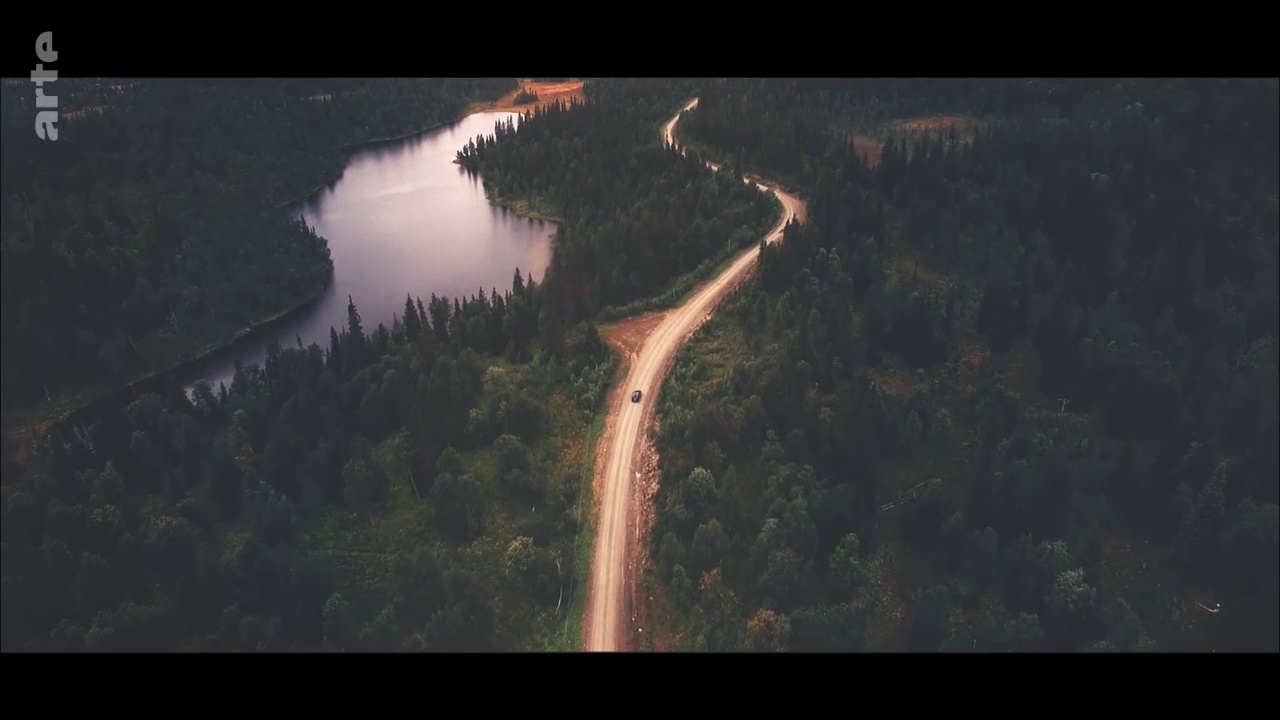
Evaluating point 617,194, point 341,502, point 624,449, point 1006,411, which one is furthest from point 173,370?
point 1006,411

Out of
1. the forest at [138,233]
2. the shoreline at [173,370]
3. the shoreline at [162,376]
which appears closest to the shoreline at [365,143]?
the forest at [138,233]

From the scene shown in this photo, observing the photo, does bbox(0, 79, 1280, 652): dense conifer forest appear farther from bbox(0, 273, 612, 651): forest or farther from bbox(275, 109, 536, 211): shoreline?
bbox(275, 109, 536, 211): shoreline

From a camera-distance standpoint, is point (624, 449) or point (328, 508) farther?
point (624, 449)

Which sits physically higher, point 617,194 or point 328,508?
point 617,194

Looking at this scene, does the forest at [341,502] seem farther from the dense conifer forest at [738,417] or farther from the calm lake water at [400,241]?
the calm lake water at [400,241]

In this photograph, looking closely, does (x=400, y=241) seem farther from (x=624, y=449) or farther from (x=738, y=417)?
(x=738, y=417)

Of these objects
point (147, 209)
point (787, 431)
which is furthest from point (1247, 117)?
point (147, 209)

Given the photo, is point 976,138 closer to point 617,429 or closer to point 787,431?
point 787,431
